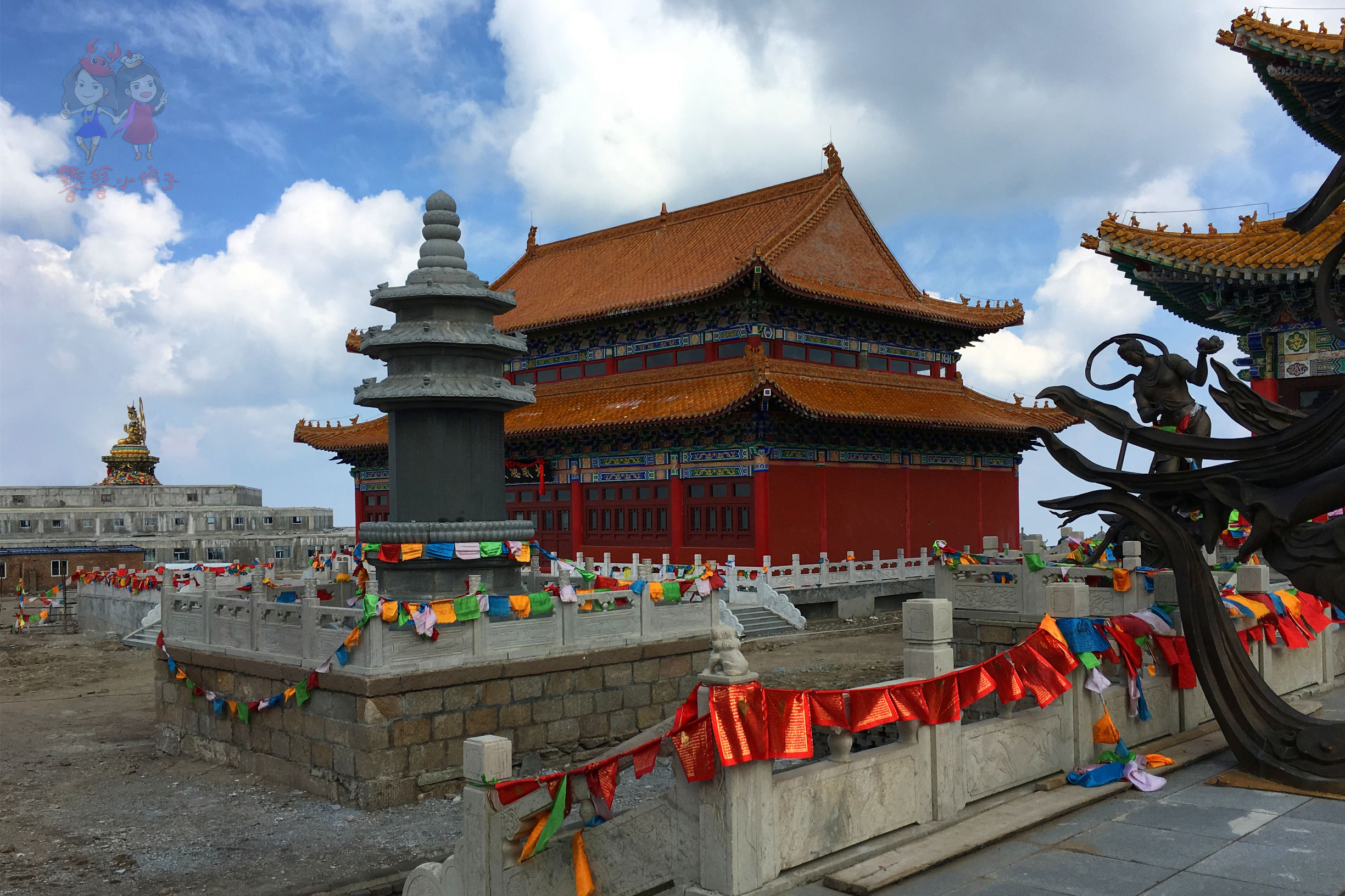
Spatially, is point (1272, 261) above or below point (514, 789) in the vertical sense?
above

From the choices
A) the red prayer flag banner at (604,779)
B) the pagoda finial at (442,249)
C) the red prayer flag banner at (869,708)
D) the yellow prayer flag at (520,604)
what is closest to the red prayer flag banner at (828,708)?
the red prayer flag banner at (869,708)

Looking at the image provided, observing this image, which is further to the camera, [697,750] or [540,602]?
[540,602]

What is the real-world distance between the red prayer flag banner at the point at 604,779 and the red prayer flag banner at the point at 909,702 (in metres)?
2.05

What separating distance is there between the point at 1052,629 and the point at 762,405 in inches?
671

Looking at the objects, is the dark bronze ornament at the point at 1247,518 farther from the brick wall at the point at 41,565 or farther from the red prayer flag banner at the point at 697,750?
the brick wall at the point at 41,565

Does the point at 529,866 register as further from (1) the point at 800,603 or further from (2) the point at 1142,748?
(1) the point at 800,603

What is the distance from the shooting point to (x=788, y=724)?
6758 mm

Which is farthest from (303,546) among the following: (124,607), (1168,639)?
(1168,639)

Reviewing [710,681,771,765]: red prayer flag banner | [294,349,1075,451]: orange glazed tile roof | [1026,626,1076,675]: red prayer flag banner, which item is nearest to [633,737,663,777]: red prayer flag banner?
[710,681,771,765]: red prayer flag banner

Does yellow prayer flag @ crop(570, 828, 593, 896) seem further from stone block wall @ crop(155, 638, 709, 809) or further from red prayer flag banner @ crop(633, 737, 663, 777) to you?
stone block wall @ crop(155, 638, 709, 809)

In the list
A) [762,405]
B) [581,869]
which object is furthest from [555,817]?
[762,405]

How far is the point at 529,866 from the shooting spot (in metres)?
7.15

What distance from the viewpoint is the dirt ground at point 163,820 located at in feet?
32.6

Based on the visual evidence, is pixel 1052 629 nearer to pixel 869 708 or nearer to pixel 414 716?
pixel 869 708
